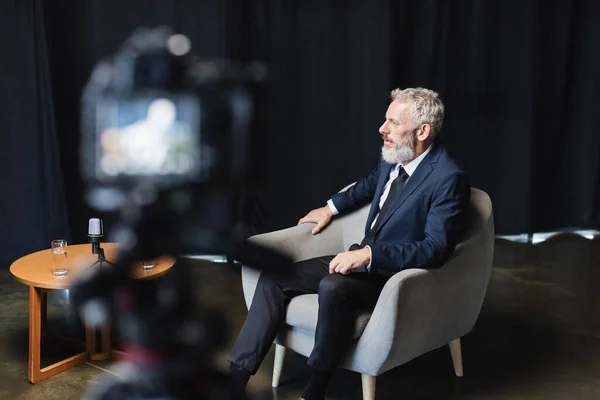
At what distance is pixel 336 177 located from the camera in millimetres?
4258

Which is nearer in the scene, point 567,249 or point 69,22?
point 69,22

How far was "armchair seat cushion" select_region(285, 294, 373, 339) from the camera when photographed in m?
2.06

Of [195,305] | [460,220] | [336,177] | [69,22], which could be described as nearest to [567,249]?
[336,177]

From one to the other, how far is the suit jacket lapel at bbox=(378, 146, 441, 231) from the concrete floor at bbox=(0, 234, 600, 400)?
1.95 feet

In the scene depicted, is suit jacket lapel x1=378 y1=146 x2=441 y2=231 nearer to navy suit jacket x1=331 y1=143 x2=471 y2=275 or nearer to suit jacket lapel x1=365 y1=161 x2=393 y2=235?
navy suit jacket x1=331 y1=143 x2=471 y2=275

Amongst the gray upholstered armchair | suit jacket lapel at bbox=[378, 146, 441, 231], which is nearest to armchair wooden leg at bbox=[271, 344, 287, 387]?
the gray upholstered armchair

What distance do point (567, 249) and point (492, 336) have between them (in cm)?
182

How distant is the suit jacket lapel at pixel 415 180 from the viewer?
2152mm

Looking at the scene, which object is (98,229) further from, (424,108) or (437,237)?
(424,108)

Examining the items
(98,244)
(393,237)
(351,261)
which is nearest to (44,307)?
(351,261)

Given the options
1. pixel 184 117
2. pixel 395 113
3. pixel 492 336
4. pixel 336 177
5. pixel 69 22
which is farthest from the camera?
pixel 336 177

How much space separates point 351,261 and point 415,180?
14.5 inches

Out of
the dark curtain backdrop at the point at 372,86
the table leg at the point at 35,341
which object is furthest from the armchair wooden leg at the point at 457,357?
the table leg at the point at 35,341

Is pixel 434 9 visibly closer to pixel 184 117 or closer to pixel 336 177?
pixel 336 177
